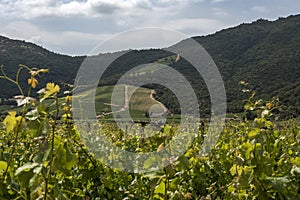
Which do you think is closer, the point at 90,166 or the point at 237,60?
the point at 90,166

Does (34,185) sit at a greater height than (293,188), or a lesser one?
greater

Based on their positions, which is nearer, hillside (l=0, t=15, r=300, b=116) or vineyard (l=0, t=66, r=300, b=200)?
vineyard (l=0, t=66, r=300, b=200)

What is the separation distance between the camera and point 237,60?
433ft

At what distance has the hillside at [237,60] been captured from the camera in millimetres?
92125

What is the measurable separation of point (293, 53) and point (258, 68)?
11.7 meters

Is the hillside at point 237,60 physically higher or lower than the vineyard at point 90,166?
higher

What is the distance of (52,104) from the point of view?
5.66 feet

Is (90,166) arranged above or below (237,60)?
below

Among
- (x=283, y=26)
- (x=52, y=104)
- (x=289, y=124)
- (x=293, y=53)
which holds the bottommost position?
(x=289, y=124)

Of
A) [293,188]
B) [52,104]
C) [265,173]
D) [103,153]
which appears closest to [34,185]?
[52,104]

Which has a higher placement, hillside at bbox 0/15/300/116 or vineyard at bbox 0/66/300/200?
hillside at bbox 0/15/300/116

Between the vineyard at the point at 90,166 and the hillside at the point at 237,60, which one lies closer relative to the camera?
the vineyard at the point at 90,166

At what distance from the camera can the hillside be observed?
9212cm

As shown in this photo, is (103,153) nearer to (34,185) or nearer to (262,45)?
(34,185)
